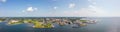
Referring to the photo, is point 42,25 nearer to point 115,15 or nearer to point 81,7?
point 81,7

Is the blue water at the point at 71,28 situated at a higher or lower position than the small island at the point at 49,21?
lower

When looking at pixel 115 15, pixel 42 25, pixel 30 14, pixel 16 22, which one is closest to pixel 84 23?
pixel 115 15

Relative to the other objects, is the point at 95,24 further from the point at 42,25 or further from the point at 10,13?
the point at 10,13

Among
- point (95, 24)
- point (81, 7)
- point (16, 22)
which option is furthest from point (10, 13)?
point (95, 24)

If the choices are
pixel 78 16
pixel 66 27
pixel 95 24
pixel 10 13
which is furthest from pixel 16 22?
pixel 95 24

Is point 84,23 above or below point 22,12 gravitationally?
below

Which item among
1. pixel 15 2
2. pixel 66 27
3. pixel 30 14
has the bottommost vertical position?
pixel 66 27

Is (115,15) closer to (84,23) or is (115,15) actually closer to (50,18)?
(84,23)

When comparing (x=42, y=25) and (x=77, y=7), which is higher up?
(x=77, y=7)

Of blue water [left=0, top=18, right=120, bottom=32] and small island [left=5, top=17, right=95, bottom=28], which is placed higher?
small island [left=5, top=17, right=95, bottom=28]
